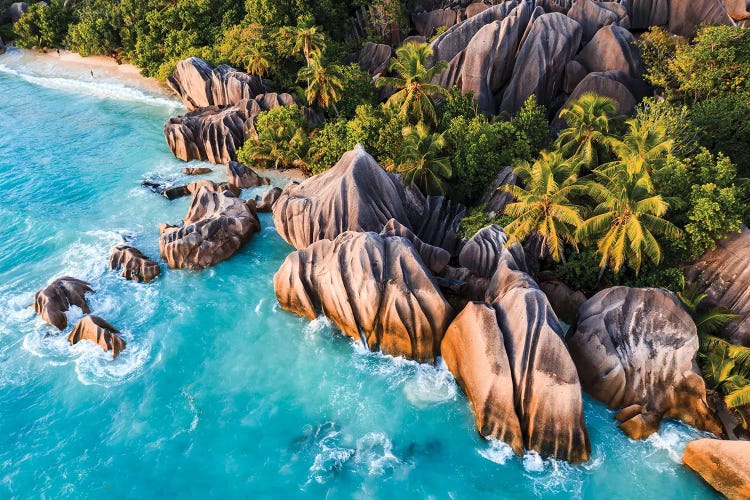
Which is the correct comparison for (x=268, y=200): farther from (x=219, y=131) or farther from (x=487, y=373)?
(x=487, y=373)

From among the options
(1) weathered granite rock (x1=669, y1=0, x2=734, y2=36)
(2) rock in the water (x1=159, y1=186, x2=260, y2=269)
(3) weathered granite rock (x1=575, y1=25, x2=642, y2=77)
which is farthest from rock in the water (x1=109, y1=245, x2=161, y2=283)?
(1) weathered granite rock (x1=669, y1=0, x2=734, y2=36)

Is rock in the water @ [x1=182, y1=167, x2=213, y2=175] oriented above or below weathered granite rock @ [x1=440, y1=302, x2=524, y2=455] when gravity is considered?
above

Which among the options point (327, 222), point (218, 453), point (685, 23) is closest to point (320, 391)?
point (218, 453)

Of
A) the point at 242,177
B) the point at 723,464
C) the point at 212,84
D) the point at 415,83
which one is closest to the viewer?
the point at 723,464

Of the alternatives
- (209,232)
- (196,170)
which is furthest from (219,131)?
(209,232)

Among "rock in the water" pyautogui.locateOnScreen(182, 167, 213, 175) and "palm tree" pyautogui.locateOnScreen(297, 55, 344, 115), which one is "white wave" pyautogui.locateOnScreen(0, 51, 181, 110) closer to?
"rock in the water" pyautogui.locateOnScreen(182, 167, 213, 175)
